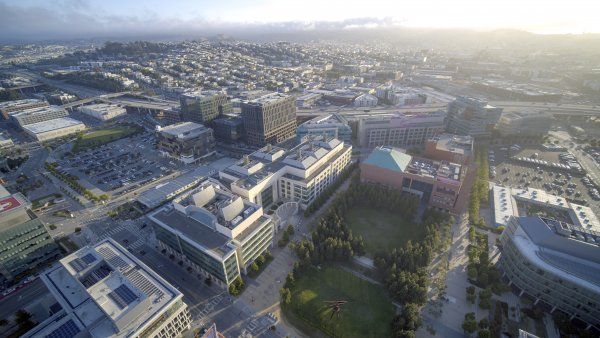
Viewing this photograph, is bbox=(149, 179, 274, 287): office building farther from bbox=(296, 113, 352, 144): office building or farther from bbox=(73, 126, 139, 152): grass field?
bbox=(73, 126, 139, 152): grass field

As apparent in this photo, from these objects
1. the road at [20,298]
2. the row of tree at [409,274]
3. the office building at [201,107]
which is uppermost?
the office building at [201,107]

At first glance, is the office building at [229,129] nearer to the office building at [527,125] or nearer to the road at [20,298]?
the road at [20,298]

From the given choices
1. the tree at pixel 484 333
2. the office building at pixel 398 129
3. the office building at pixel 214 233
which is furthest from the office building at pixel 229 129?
the tree at pixel 484 333

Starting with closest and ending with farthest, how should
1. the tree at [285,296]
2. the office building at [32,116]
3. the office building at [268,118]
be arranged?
the tree at [285,296] < the office building at [268,118] < the office building at [32,116]

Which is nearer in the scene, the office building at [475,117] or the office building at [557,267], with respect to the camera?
the office building at [557,267]

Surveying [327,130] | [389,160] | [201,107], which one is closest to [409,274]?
[389,160]

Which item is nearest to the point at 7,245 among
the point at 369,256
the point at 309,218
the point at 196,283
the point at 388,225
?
the point at 196,283

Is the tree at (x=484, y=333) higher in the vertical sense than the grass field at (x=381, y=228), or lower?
higher
